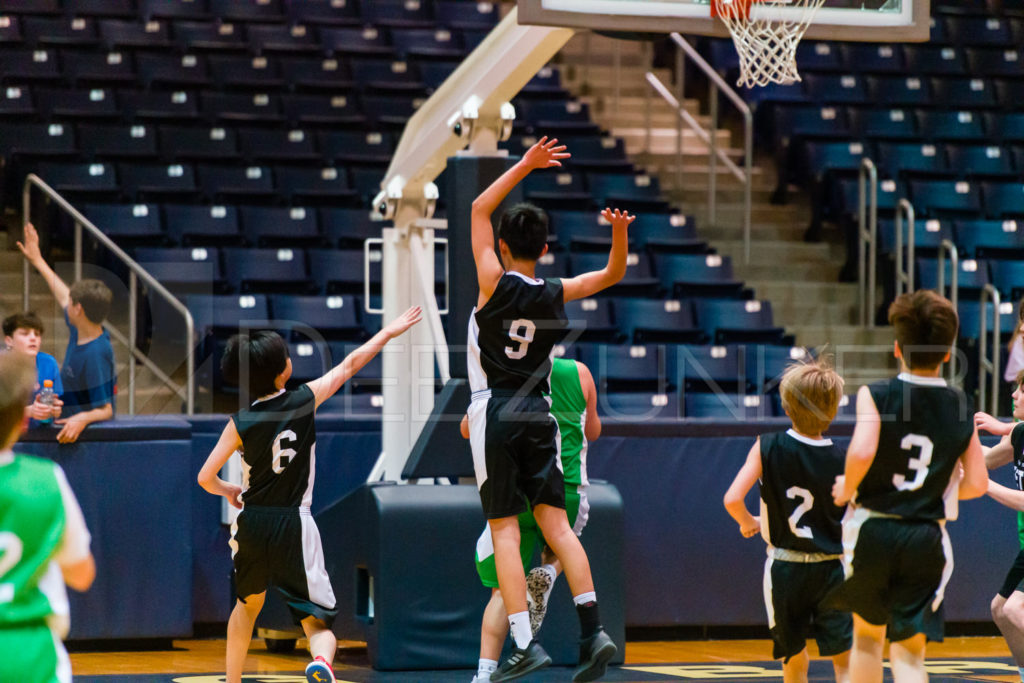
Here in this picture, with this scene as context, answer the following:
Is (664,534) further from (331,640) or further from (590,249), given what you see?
(590,249)

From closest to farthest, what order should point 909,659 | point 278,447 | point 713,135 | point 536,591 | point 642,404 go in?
point 909,659 < point 278,447 < point 536,591 < point 642,404 < point 713,135

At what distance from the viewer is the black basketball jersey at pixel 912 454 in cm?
481

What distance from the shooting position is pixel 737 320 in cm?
1199

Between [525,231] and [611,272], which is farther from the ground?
[525,231]

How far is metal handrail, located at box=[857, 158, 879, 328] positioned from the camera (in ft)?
40.9

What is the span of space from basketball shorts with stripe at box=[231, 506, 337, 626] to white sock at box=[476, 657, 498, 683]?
26.6 inches

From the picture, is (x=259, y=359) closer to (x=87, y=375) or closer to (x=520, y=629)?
(x=520, y=629)

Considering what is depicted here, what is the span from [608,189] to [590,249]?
4.80 ft

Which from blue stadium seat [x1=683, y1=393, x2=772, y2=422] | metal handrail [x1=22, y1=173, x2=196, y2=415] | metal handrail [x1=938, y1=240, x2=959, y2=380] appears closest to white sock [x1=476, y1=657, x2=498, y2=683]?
metal handrail [x1=22, y1=173, x2=196, y2=415]

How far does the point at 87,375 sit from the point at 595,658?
3.78 meters

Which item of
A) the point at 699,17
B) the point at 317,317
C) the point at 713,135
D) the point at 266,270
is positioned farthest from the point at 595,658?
the point at 713,135

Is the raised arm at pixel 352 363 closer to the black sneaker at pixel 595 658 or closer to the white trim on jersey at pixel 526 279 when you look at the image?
the white trim on jersey at pixel 526 279

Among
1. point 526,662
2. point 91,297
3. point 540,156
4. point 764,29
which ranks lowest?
point 526,662

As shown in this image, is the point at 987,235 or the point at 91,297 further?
the point at 987,235
